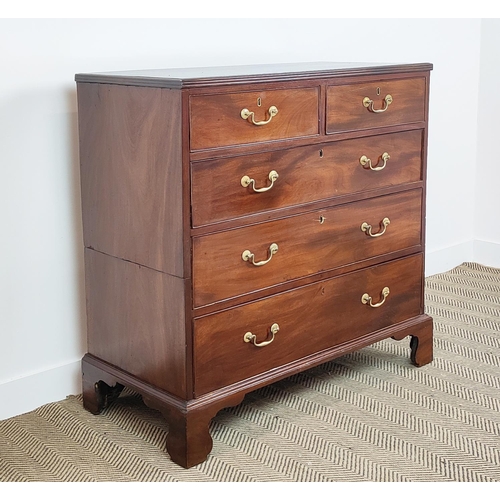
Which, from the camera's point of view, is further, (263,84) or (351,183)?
(351,183)

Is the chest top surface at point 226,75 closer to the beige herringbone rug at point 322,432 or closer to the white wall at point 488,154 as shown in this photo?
the beige herringbone rug at point 322,432

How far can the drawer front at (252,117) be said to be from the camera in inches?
76.1

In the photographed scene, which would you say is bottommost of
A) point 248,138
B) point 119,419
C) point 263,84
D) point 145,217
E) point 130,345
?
point 119,419

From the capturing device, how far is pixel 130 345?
2.21 meters

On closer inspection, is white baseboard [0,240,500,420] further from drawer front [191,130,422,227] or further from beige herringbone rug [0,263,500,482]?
drawer front [191,130,422,227]

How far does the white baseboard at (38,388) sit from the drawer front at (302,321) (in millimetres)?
577

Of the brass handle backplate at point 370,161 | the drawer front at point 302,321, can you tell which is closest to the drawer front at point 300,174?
the brass handle backplate at point 370,161

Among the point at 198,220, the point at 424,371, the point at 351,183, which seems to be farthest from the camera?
the point at 424,371

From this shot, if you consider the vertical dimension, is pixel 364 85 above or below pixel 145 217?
above

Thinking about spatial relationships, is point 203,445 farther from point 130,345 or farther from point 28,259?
point 28,259

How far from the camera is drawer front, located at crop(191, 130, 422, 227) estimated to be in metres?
1.99

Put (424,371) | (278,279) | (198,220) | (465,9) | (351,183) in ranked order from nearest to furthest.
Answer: (198,220) < (278,279) < (351,183) < (424,371) < (465,9)

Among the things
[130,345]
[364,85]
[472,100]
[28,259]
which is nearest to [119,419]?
[130,345]

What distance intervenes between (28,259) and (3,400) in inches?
15.7
